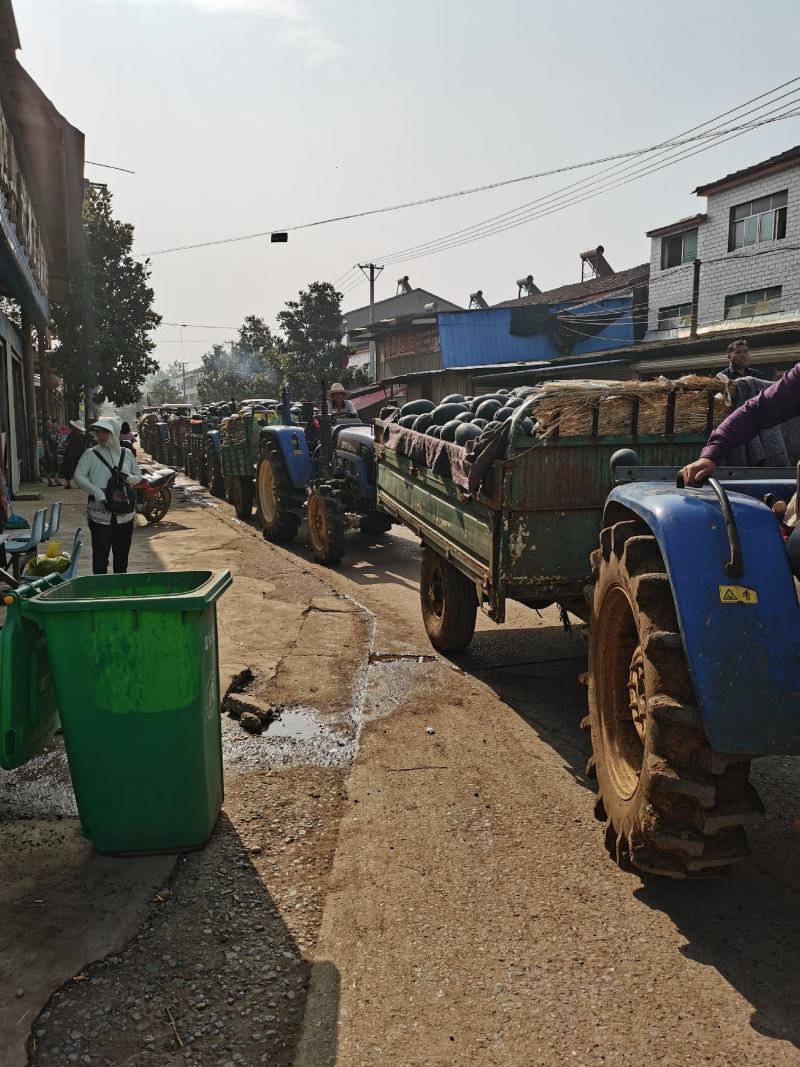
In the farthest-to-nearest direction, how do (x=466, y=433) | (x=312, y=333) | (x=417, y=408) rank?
(x=312, y=333) → (x=417, y=408) → (x=466, y=433)

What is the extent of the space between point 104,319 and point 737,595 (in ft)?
84.1

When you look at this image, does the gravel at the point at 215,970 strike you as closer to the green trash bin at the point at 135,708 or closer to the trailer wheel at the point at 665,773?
the green trash bin at the point at 135,708

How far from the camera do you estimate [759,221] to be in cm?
2177

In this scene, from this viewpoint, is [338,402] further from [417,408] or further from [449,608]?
[449,608]

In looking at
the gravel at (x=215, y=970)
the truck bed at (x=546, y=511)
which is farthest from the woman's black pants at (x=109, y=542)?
the gravel at (x=215, y=970)

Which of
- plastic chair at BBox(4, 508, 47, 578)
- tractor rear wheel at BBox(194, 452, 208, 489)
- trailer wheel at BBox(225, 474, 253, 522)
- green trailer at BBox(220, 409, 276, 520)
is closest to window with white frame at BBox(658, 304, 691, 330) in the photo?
tractor rear wheel at BBox(194, 452, 208, 489)

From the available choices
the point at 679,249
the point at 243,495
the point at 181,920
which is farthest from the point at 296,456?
the point at 679,249

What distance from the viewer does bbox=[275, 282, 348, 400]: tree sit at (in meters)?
38.7

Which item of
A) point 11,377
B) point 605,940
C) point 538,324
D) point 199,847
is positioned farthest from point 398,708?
point 538,324

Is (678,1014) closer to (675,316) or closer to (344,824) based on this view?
(344,824)

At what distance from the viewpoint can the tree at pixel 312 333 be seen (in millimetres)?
38656

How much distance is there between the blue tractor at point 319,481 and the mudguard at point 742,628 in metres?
6.72

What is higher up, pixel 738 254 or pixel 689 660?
pixel 738 254

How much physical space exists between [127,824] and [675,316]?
26.1 metres
